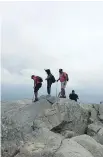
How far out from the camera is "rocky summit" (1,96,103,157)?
16688 mm

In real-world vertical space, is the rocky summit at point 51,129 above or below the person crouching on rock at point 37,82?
below

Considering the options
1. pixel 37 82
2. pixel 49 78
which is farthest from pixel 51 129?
pixel 49 78

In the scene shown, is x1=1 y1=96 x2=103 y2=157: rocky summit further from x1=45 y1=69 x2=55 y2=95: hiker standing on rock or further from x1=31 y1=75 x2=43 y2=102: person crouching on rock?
x1=45 y1=69 x2=55 y2=95: hiker standing on rock

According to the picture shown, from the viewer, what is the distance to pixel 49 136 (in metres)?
18.5

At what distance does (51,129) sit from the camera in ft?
87.1

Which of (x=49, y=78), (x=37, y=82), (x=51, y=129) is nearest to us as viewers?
(x=51, y=129)

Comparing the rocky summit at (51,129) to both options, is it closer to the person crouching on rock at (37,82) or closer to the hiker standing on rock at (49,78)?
the person crouching on rock at (37,82)

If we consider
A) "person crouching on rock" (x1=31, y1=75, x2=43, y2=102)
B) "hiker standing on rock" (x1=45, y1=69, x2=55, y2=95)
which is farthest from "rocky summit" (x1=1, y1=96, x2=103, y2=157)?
"hiker standing on rock" (x1=45, y1=69, x2=55, y2=95)

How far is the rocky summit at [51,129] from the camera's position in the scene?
16688 mm

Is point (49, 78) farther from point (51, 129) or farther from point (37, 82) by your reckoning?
point (51, 129)

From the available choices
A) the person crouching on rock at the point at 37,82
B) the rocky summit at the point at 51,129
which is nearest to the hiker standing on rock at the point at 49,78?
the person crouching on rock at the point at 37,82

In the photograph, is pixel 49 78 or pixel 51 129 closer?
pixel 51 129

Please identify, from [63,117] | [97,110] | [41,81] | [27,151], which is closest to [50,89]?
[41,81]

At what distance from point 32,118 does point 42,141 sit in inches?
373
